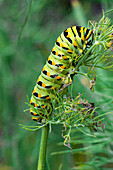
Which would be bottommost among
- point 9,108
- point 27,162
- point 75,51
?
point 27,162

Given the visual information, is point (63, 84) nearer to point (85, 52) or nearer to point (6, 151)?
point (85, 52)

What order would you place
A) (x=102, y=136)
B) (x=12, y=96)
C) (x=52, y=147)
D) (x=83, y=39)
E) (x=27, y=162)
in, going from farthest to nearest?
(x=12, y=96), (x=27, y=162), (x=52, y=147), (x=102, y=136), (x=83, y=39)

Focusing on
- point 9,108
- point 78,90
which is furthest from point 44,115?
point 9,108

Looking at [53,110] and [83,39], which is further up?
[83,39]

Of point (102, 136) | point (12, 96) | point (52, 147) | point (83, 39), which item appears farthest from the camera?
point (12, 96)

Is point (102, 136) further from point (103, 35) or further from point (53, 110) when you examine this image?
point (103, 35)

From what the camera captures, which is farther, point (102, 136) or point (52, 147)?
point (52, 147)
